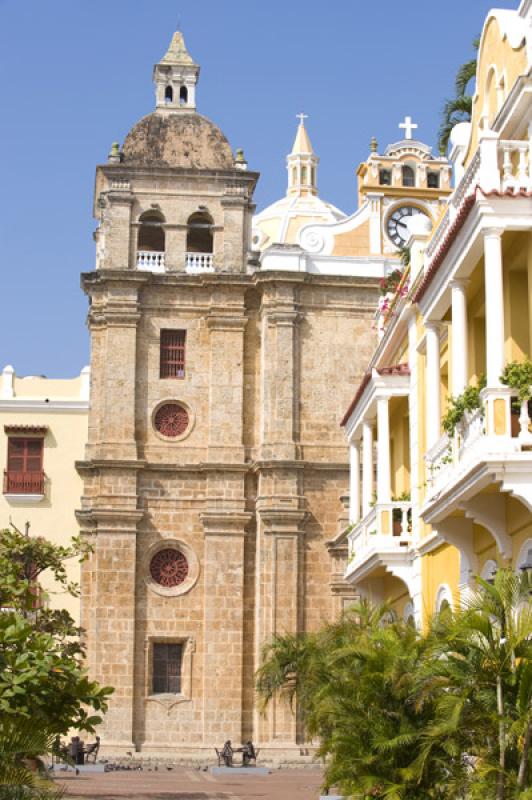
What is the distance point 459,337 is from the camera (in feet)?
60.1

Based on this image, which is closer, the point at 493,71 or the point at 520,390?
the point at 520,390

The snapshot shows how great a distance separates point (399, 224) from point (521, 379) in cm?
2881

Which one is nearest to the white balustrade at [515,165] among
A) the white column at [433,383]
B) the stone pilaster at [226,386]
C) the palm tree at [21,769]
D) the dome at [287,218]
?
the white column at [433,383]

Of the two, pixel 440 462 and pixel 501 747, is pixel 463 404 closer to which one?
pixel 440 462

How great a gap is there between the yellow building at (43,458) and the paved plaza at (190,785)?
37.8 ft

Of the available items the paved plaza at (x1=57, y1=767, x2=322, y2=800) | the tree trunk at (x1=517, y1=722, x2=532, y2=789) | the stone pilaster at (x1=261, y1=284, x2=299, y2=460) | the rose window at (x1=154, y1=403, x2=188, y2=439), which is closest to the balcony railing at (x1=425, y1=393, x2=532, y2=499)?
the tree trunk at (x1=517, y1=722, x2=532, y2=789)

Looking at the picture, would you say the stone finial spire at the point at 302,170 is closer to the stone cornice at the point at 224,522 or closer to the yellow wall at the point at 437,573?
the stone cornice at the point at 224,522

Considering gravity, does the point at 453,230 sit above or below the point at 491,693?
above

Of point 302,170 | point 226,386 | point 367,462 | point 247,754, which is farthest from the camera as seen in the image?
point 302,170

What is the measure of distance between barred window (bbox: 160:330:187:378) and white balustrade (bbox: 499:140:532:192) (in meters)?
25.3

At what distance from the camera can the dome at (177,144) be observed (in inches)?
1732

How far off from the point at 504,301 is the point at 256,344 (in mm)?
24581

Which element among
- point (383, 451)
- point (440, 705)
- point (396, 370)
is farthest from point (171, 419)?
point (440, 705)

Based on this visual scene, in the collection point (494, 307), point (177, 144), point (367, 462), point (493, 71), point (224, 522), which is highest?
point (177, 144)
